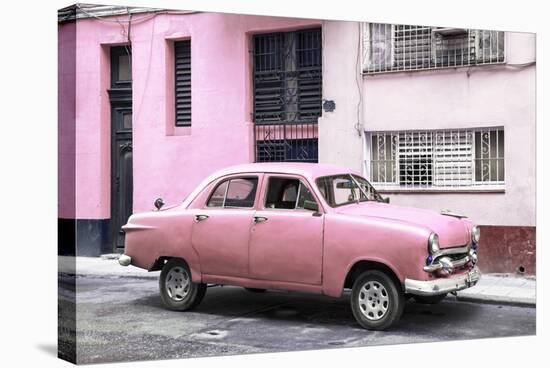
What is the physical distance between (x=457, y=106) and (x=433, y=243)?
2.17 metres

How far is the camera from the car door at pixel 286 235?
827 centimetres

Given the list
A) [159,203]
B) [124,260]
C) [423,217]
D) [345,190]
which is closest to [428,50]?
[345,190]

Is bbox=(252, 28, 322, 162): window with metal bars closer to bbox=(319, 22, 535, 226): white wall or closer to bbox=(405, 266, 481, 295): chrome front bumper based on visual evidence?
bbox=(319, 22, 535, 226): white wall

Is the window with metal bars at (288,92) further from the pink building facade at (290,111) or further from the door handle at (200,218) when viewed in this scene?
the door handle at (200,218)

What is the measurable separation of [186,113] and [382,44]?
243 cm

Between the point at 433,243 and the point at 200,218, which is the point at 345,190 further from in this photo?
the point at 200,218

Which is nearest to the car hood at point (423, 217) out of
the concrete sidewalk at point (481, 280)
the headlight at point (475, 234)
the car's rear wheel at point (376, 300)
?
the headlight at point (475, 234)

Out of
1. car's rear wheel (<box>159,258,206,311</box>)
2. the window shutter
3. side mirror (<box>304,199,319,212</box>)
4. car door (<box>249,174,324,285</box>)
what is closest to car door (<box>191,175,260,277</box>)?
car door (<box>249,174,324,285</box>)

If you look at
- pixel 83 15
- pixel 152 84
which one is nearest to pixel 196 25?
pixel 152 84

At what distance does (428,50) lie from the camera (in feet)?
32.0

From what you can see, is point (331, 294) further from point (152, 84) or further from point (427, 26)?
point (427, 26)

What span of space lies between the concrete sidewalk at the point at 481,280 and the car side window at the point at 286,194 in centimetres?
145

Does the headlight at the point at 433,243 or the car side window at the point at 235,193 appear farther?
the car side window at the point at 235,193

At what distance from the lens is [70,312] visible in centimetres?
763
